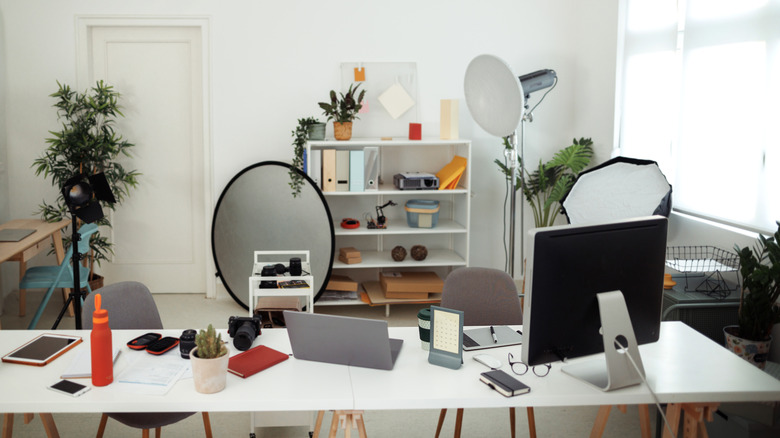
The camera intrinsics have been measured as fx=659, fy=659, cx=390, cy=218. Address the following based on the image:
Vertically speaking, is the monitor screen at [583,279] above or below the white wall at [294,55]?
below

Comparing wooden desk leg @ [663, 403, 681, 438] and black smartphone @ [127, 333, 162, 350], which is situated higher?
black smartphone @ [127, 333, 162, 350]

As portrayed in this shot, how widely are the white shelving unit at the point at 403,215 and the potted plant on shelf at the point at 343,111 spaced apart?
0.60 feet

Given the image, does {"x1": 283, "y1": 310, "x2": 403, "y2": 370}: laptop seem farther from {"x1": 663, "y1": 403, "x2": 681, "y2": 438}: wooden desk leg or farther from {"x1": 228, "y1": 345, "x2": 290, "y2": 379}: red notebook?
{"x1": 663, "y1": 403, "x2": 681, "y2": 438}: wooden desk leg

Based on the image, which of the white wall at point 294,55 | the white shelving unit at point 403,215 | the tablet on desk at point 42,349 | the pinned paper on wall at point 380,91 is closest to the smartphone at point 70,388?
the tablet on desk at point 42,349

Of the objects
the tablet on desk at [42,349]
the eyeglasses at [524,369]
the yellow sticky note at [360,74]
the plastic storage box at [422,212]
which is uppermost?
the yellow sticky note at [360,74]

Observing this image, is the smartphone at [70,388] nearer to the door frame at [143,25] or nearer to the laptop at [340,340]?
the laptop at [340,340]

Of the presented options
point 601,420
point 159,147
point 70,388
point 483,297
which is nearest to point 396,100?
point 159,147

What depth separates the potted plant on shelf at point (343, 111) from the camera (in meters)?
4.66

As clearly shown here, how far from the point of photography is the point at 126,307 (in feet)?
8.61

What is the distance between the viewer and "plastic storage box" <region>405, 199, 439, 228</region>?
4820 millimetres

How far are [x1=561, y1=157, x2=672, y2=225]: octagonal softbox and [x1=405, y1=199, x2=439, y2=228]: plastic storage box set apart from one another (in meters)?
1.00

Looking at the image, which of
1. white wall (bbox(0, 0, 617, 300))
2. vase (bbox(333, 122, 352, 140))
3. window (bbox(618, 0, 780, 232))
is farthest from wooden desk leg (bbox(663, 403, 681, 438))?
vase (bbox(333, 122, 352, 140))

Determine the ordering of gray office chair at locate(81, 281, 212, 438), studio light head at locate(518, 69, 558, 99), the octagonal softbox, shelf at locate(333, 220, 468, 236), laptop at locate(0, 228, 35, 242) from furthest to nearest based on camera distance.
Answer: shelf at locate(333, 220, 468, 236) < studio light head at locate(518, 69, 558, 99) < laptop at locate(0, 228, 35, 242) < the octagonal softbox < gray office chair at locate(81, 281, 212, 438)

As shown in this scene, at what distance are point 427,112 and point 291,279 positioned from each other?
7.36 ft
